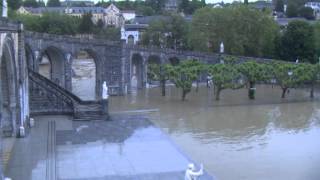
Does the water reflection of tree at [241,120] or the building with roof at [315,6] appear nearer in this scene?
the water reflection of tree at [241,120]

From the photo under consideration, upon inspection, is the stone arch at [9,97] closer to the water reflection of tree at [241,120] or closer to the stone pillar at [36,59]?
the water reflection of tree at [241,120]

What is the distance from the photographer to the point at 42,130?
112 feet

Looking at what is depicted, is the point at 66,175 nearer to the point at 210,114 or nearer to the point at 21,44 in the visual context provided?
the point at 21,44

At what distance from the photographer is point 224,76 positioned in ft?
167

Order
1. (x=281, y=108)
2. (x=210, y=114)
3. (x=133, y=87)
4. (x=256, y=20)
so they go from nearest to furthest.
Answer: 1. (x=210, y=114)
2. (x=281, y=108)
3. (x=133, y=87)
4. (x=256, y=20)

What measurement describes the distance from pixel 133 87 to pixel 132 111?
16947mm

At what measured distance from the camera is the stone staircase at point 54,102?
130 feet

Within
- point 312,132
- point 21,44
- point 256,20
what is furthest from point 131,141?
point 256,20

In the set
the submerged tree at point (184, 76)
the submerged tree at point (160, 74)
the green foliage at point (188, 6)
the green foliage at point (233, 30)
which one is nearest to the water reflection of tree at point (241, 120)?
the submerged tree at point (184, 76)

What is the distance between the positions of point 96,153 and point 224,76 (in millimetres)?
24607

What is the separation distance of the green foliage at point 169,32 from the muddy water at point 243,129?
83.9ft

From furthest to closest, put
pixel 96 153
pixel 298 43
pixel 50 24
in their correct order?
pixel 50 24
pixel 298 43
pixel 96 153

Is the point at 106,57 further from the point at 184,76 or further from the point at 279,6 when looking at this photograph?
the point at 279,6

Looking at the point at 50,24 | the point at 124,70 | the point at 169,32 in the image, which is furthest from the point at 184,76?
the point at 50,24
